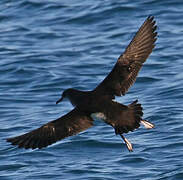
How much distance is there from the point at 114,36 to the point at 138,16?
0.95 metres

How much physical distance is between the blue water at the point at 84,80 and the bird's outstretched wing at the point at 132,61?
115 cm

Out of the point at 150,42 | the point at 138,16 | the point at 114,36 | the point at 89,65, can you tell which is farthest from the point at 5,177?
the point at 138,16

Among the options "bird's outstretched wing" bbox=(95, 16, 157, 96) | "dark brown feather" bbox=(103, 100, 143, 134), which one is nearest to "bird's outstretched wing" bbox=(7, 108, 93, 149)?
"dark brown feather" bbox=(103, 100, 143, 134)

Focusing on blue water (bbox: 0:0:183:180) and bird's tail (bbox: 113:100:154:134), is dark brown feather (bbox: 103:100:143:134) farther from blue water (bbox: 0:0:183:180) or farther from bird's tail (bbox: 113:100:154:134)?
blue water (bbox: 0:0:183:180)

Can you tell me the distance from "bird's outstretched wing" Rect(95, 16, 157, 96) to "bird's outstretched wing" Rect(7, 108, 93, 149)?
0.66 m

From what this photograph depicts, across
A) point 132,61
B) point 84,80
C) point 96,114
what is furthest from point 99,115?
point 84,80

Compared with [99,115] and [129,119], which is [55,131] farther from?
[129,119]

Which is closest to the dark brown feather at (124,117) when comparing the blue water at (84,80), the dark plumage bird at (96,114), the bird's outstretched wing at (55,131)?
the dark plumage bird at (96,114)

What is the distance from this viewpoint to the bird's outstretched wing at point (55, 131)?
7494 mm

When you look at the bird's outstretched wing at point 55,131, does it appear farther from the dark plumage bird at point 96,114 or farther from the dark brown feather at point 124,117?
the dark brown feather at point 124,117

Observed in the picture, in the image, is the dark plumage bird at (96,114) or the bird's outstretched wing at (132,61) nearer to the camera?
the dark plumage bird at (96,114)

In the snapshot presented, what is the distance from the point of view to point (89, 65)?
12.5 m

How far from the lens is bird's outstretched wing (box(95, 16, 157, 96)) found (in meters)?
8.30

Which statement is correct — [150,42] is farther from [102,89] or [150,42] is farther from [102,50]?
[102,50]
